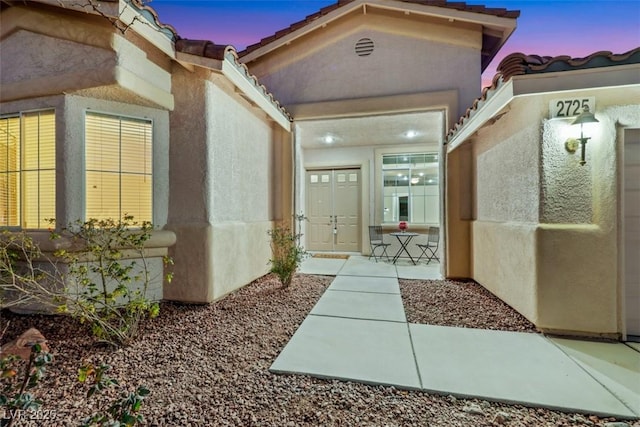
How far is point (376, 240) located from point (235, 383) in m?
5.70

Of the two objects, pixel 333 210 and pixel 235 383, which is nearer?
pixel 235 383

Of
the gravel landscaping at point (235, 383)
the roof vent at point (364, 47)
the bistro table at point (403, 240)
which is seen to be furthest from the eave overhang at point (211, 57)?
the bistro table at point (403, 240)

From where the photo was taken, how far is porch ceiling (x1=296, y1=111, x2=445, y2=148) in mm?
5598

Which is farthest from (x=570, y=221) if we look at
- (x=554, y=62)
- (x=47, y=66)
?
(x=47, y=66)

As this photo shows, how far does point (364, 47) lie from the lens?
5.57 metres

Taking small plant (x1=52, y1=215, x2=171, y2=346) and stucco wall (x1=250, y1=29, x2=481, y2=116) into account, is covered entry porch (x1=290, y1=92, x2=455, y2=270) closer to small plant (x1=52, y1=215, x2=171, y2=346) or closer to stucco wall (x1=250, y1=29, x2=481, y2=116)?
stucco wall (x1=250, y1=29, x2=481, y2=116)

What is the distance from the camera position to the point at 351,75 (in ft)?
18.4

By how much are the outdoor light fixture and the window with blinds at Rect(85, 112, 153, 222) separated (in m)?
5.26

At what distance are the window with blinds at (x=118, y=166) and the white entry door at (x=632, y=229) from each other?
588 cm

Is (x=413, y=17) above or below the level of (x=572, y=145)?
above

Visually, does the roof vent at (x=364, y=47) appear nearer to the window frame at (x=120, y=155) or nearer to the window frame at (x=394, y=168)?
the window frame at (x=394, y=168)

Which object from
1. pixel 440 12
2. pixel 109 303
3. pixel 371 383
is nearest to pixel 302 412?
pixel 371 383

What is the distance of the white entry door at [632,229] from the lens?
2.76 m

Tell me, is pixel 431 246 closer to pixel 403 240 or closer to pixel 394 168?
pixel 403 240
